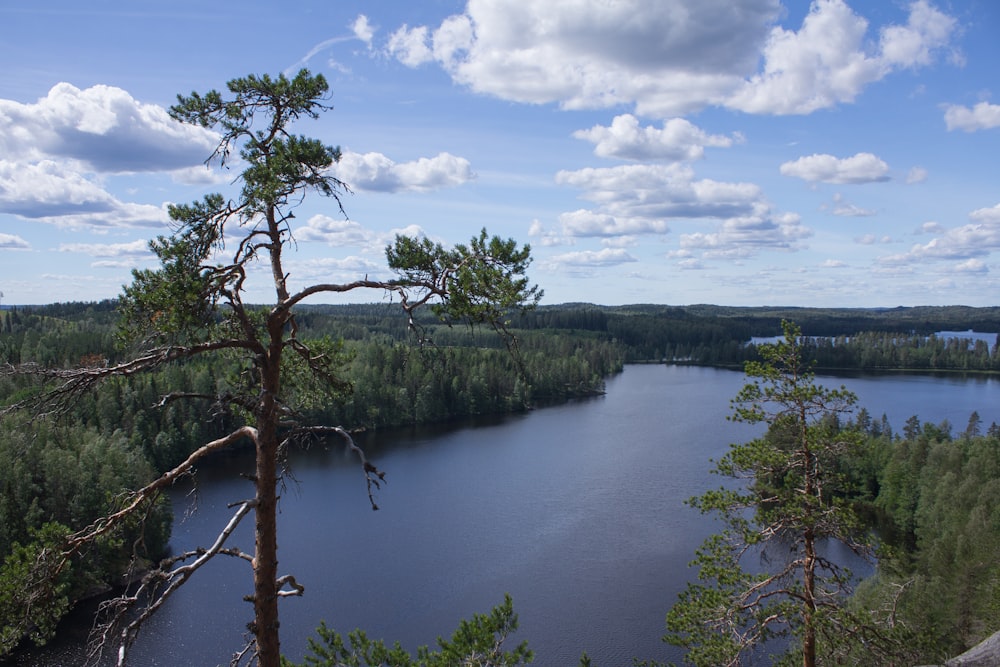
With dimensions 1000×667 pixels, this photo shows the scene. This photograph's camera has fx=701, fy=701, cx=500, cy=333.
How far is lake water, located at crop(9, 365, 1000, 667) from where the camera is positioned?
20891mm

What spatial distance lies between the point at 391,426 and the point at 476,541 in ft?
93.1

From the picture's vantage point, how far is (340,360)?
536cm

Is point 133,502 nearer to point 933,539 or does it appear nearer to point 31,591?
point 31,591

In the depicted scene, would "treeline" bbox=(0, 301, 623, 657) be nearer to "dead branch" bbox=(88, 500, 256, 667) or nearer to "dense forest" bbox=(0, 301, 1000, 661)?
"dense forest" bbox=(0, 301, 1000, 661)

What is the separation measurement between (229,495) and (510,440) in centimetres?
2058

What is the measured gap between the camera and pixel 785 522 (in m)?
7.40

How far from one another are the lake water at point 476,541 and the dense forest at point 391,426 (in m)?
3.74

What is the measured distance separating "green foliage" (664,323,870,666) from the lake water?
10.8m

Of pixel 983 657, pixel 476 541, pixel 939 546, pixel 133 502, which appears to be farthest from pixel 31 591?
pixel 939 546

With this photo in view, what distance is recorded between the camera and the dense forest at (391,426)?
5.09 metres

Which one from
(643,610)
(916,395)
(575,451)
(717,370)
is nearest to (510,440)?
(575,451)

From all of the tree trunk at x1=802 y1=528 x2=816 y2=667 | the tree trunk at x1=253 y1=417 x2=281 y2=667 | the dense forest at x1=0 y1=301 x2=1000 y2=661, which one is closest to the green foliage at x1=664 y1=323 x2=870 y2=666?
the tree trunk at x1=802 y1=528 x2=816 y2=667

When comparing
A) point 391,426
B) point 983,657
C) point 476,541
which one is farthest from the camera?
point 391,426

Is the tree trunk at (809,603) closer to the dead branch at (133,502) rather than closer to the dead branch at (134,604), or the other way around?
the dead branch at (134,604)
